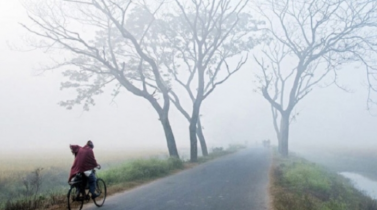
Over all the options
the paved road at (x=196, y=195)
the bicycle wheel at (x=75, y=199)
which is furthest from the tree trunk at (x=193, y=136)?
the bicycle wheel at (x=75, y=199)

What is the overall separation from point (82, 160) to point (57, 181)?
11.1 metres

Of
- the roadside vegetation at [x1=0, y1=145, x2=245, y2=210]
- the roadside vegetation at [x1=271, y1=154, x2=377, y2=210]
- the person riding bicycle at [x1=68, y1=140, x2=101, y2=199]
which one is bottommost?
the roadside vegetation at [x1=271, y1=154, x2=377, y2=210]

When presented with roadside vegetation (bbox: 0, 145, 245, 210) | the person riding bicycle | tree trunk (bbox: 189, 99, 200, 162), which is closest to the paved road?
the person riding bicycle

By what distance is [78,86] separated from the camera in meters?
23.7

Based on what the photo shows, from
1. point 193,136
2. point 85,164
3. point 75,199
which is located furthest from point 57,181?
point 85,164

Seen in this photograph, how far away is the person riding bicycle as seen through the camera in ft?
29.4

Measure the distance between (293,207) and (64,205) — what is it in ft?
21.6

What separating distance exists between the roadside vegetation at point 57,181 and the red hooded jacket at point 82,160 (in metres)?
1.30

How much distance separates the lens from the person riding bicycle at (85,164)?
8.95 m

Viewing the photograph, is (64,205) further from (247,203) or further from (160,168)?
(160,168)

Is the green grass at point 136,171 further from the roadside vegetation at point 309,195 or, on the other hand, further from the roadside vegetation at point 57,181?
the roadside vegetation at point 309,195

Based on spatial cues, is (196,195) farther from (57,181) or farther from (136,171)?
(57,181)

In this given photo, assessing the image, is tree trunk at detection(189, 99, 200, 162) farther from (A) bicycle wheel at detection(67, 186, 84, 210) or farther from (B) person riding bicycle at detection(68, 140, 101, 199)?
(B) person riding bicycle at detection(68, 140, 101, 199)

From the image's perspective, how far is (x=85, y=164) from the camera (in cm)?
903
